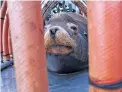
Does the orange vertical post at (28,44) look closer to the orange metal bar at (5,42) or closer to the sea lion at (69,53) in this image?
the sea lion at (69,53)

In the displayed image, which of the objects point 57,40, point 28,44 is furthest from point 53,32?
point 28,44

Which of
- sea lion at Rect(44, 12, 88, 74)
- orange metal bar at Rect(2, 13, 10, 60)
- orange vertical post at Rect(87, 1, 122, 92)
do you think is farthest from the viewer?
orange metal bar at Rect(2, 13, 10, 60)

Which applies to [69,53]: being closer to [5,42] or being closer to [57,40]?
[57,40]

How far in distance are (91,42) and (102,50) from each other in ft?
0.11

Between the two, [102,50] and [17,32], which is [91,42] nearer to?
[102,50]

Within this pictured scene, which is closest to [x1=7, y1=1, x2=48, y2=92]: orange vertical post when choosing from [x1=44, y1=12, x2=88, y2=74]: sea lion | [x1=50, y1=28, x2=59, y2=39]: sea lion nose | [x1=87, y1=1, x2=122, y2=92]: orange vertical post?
[x1=87, y1=1, x2=122, y2=92]: orange vertical post

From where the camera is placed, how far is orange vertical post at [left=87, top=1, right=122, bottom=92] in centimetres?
56

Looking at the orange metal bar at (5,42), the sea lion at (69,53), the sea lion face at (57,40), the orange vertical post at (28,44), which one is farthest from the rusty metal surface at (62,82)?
the orange vertical post at (28,44)

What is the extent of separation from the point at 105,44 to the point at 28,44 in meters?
0.18

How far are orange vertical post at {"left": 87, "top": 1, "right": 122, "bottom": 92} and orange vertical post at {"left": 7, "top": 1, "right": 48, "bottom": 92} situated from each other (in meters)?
0.12

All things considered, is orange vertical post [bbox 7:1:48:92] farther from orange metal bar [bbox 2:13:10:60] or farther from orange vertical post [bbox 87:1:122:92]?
orange metal bar [bbox 2:13:10:60]

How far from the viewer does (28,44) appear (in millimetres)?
607

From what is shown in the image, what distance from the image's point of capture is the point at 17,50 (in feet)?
2.04

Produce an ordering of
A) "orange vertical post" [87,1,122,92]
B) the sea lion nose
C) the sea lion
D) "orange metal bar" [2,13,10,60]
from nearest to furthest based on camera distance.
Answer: "orange vertical post" [87,1,122,92], the sea lion nose, the sea lion, "orange metal bar" [2,13,10,60]
